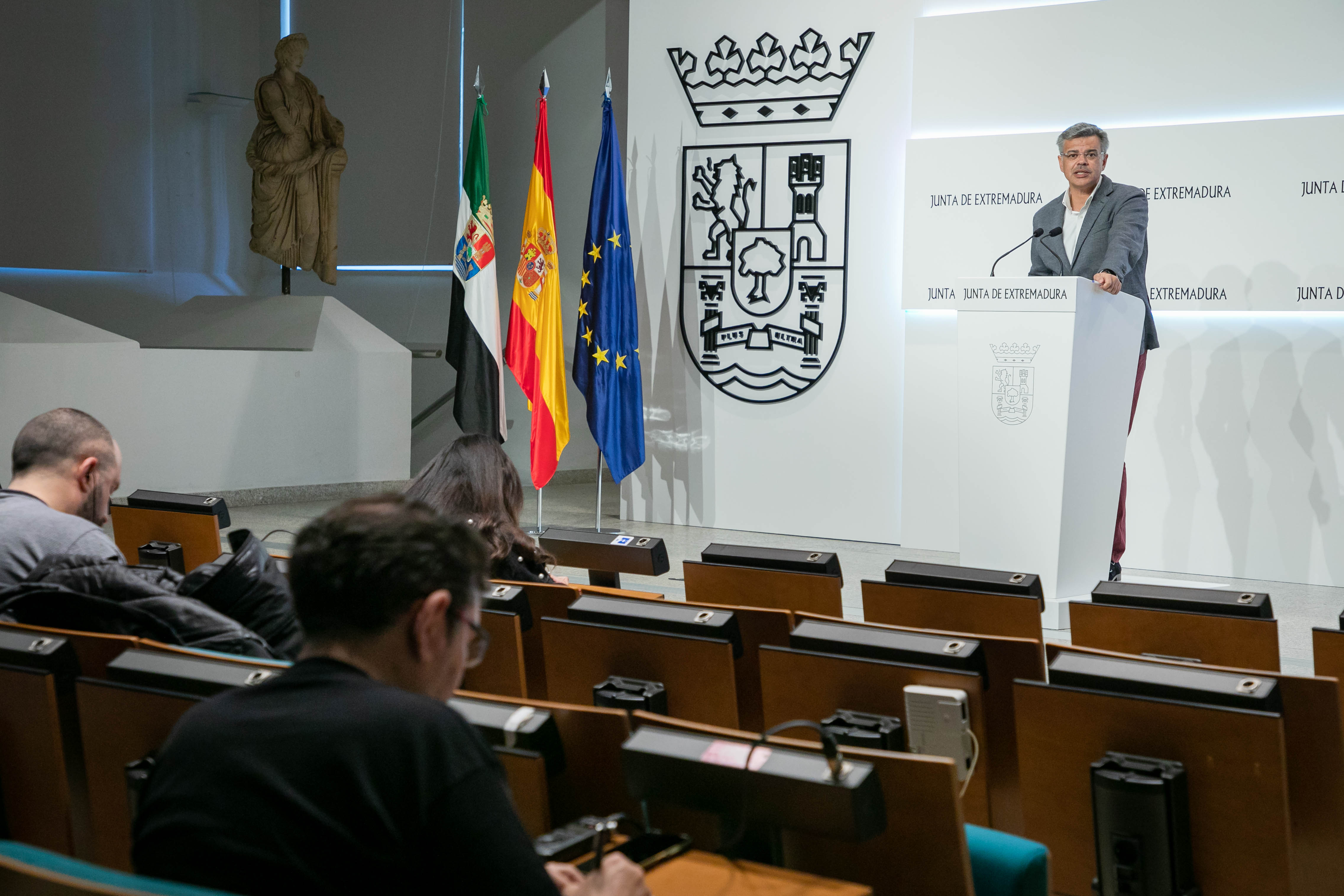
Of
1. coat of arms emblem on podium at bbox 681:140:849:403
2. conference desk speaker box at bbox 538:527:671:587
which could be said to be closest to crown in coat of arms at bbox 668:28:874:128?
coat of arms emblem on podium at bbox 681:140:849:403

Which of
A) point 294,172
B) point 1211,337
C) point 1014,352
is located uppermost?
point 294,172

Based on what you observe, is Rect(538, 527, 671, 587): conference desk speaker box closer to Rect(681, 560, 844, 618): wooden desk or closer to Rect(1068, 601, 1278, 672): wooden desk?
Rect(681, 560, 844, 618): wooden desk

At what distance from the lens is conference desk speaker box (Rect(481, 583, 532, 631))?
2424mm

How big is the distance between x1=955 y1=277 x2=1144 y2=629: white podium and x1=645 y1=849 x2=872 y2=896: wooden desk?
2.83 m

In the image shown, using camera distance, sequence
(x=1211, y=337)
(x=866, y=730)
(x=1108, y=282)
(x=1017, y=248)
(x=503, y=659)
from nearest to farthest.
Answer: (x=866, y=730) < (x=503, y=659) < (x=1108, y=282) < (x=1017, y=248) < (x=1211, y=337)

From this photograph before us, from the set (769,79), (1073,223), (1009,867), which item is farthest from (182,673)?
(769,79)

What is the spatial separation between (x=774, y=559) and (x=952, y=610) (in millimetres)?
458

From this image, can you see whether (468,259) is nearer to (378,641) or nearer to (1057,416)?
(1057,416)

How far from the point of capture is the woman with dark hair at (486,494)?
9.39ft

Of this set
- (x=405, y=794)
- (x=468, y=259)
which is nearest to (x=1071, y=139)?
(x=468, y=259)

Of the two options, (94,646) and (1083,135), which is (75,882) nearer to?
(94,646)

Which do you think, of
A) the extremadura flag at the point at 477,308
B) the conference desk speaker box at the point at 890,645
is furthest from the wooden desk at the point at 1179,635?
the extremadura flag at the point at 477,308

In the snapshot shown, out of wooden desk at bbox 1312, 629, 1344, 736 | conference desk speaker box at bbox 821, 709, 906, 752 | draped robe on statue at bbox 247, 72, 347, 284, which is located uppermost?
draped robe on statue at bbox 247, 72, 347, 284

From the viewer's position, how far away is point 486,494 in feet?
9.43
